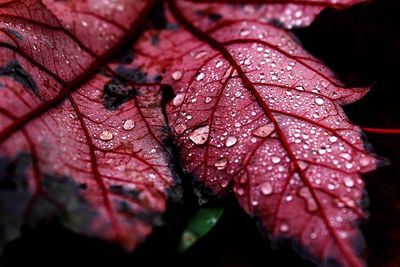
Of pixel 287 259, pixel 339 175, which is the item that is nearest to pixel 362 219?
pixel 339 175

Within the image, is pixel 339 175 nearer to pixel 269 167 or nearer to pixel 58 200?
pixel 269 167

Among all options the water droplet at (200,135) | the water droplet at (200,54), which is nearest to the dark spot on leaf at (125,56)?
the water droplet at (200,54)

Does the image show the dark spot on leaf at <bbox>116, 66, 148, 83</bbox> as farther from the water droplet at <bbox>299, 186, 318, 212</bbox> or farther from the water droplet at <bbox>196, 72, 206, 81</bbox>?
the water droplet at <bbox>299, 186, 318, 212</bbox>

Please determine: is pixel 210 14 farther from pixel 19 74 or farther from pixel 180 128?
pixel 19 74

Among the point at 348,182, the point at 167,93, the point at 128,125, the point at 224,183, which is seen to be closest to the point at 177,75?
the point at 167,93

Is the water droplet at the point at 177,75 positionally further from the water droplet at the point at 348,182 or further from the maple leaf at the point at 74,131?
the water droplet at the point at 348,182

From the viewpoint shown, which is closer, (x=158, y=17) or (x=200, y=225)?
(x=200, y=225)
